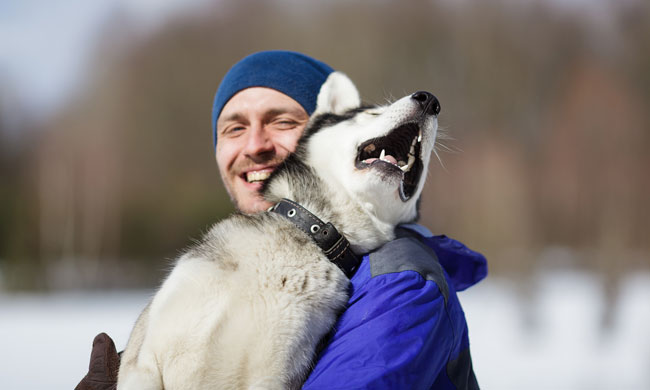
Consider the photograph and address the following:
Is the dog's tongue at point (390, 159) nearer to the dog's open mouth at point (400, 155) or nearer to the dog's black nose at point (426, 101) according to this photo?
the dog's open mouth at point (400, 155)

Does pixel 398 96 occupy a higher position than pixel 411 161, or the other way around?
pixel 398 96

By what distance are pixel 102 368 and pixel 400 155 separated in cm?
138

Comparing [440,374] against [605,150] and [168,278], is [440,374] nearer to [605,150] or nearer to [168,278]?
[168,278]

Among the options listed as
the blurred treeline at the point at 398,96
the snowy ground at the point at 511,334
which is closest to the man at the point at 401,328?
the snowy ground at the point at 511,334

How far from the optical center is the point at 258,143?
8.64 feet

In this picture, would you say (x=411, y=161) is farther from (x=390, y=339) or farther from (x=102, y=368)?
(x=102, y=368)

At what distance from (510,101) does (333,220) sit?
13210 mm

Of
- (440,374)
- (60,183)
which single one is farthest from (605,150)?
(60,183)

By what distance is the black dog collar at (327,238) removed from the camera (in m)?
1.85

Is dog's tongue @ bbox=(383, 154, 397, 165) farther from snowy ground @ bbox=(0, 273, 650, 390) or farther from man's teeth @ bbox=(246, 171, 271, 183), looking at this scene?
snowy ground @ bbox=(0, 273, 650, 390)

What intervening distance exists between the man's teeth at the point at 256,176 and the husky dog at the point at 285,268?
402 millimetres

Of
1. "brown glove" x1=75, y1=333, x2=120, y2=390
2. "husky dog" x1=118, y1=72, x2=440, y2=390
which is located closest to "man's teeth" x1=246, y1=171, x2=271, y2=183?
"husky dog" x1=118, y1=72, x2=440, y2=390

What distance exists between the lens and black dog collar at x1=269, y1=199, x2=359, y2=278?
1.85 meters

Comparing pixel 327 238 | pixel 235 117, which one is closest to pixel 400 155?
pixel 327 238
